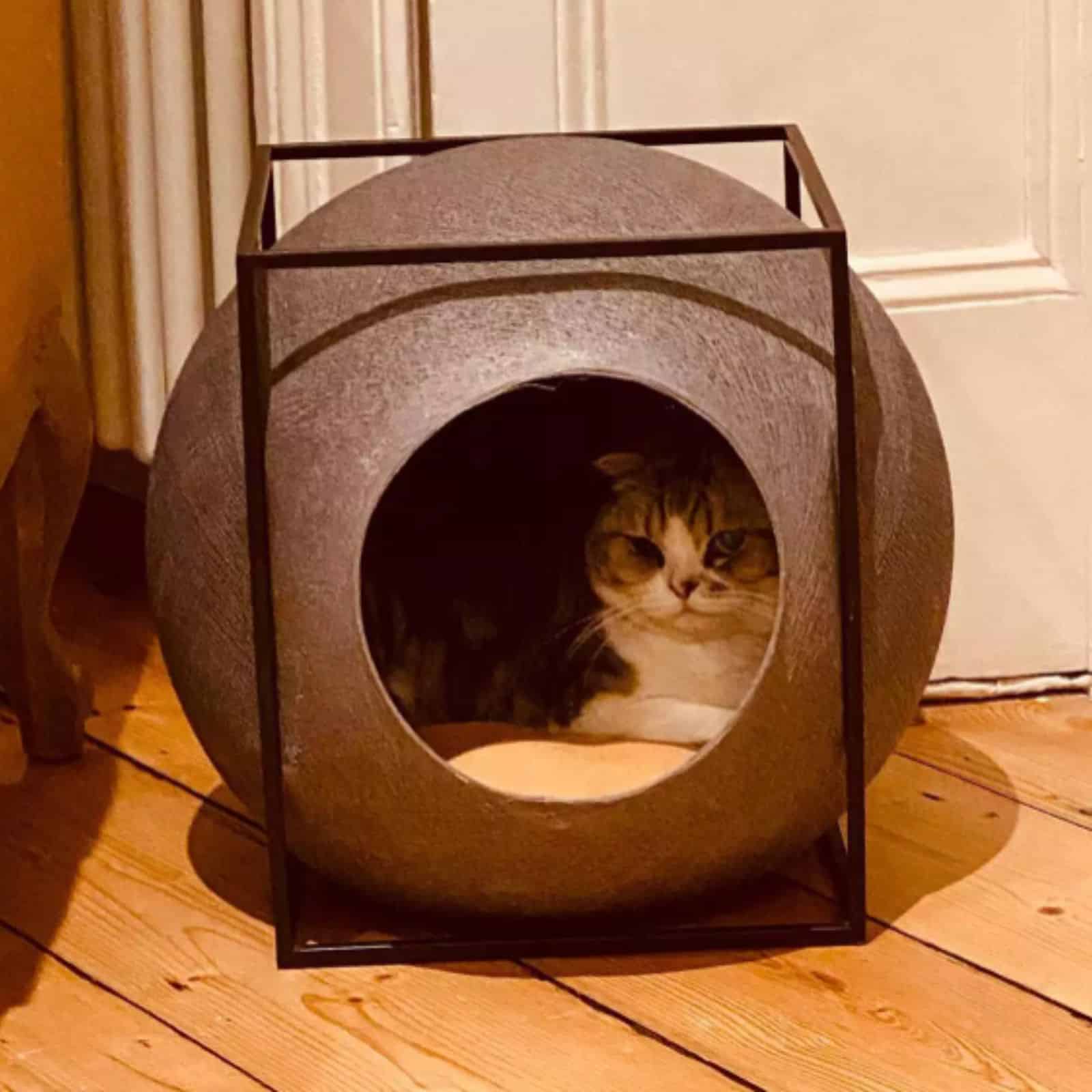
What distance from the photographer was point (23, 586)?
4.75ft

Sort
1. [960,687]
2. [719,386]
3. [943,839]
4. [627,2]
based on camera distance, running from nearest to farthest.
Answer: [719,386] < [943,839] < [627,2] < [960,687]

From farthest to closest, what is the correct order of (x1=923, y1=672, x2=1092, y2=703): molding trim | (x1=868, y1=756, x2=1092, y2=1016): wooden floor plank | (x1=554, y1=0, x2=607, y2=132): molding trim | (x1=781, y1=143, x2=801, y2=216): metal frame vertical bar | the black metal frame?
(x1=923, y1=672, x2=1092, y2=703): molding trim
(x1=554, y1=0, x2=607, y2=132): molding trim
(x1=781, y1=143, x2=801, y2=216): metal frame vertical bar
(x1=868, y1=756, x2=1092, y2=1016): wooden floor plank
the black metal frame

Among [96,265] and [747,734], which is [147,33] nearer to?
[96,265]

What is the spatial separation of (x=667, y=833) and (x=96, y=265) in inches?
31.6

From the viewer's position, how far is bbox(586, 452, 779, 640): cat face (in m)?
1.25

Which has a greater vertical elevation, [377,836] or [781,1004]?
[377,836]

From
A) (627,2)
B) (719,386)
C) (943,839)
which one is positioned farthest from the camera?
(627,2)

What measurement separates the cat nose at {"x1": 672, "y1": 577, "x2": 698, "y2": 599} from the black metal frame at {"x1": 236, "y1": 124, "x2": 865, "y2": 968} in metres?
0.13

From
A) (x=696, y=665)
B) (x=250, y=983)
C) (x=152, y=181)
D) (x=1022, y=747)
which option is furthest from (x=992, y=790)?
(x=152, y=181)

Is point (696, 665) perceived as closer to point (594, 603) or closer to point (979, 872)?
point (594, 603)

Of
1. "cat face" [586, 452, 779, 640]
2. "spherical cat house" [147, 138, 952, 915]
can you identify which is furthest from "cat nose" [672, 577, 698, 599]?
"spherical cat house" [147, 138, 952, 915]

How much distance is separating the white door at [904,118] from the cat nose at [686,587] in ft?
1.30

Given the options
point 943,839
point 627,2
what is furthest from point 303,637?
point 627,2

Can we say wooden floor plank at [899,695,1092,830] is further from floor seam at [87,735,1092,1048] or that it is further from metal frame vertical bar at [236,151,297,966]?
metal frame vertical bar at [236,151,297,966]
